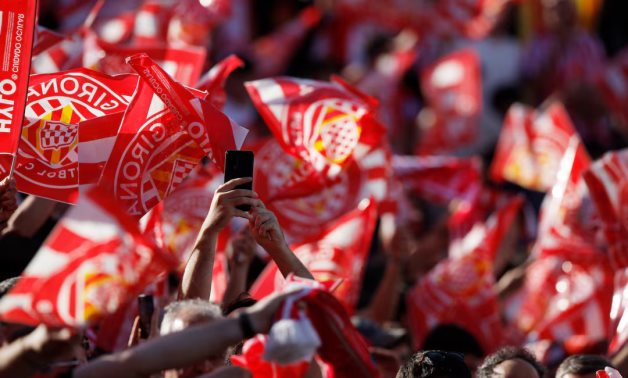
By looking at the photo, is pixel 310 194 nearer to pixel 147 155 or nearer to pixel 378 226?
pixel 147 155

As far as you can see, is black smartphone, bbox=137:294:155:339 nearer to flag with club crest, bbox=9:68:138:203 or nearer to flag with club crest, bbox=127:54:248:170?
flag with club crest, bbox=9:68:138:203

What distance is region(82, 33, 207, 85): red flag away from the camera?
592 centimetres

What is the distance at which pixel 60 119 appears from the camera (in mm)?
4930

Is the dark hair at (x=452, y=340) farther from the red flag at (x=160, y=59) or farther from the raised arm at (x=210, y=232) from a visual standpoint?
the raised arm at (x=210, y=232)

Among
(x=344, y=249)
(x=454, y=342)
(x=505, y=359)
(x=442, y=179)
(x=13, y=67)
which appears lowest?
(x=454, y=342)

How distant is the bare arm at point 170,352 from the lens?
343cm

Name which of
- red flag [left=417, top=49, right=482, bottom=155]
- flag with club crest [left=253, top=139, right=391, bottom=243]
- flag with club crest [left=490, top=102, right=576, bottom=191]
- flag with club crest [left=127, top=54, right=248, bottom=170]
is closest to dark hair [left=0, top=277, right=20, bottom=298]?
flag with club crest [left=127, top=54, right=248, bottom=170]

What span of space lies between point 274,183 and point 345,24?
5.96 m

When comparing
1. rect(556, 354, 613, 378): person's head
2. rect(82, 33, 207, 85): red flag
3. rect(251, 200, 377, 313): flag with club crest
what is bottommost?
rect(556, 354, 613, 378): person's head

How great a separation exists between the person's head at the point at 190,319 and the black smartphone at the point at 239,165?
0.49 m

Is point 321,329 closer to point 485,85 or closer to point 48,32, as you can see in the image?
point 48,32

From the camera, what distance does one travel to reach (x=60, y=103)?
4953mm

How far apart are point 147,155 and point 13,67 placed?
0.58 metres

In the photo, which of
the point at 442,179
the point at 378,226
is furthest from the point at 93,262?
the point at 378,226
